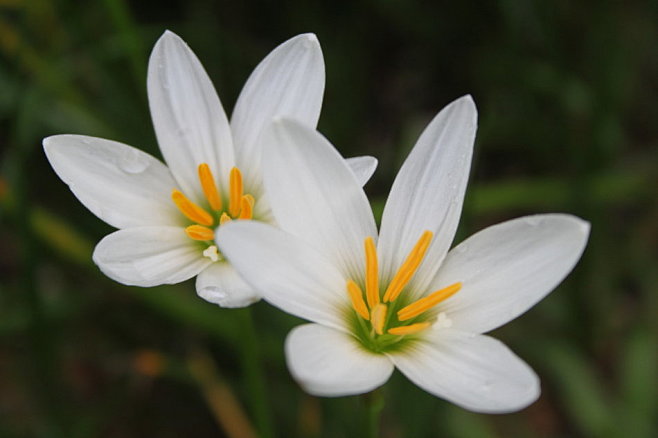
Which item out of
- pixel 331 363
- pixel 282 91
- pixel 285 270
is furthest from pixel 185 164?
pixel 331 363

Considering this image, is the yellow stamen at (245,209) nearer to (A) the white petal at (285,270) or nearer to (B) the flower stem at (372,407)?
(A) the white petal at (285,270)

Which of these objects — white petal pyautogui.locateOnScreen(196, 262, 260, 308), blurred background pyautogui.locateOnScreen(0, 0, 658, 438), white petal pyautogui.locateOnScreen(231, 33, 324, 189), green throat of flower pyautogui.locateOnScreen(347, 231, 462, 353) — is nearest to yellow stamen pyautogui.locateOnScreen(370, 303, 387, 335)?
green throat of flower pyautogui.locateOnScreen(347, 231, 462, 353)

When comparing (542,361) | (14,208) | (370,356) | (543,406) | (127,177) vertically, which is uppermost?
(127,177)

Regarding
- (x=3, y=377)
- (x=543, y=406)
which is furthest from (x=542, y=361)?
(x=3, y=377)

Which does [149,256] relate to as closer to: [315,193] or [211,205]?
[211,205]

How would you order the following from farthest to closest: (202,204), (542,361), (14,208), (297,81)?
1. (542,361)
2. (14,208)
3. (202,204)
4. (297,81)

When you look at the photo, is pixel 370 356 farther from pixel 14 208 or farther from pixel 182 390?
pixel 182 390

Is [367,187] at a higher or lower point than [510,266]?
lower
